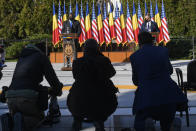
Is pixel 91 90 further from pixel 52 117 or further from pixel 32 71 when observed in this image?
pixel 52 117

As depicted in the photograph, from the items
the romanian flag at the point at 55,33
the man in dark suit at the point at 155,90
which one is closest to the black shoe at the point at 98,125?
the man in dark suit at the point at 155,90

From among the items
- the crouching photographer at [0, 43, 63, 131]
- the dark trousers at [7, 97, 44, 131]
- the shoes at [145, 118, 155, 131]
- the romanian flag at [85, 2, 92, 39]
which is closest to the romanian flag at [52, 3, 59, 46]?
the romanian flag at [85, 2, 92, 39]

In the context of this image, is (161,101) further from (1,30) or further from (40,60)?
(1,30)

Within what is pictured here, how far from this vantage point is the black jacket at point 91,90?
163 inches

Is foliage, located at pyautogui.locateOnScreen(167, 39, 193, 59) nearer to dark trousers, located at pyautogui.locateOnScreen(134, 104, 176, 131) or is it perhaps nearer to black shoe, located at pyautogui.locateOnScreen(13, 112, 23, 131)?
dark trousers, located at pyautogui.locateOnScreen(134, 104, 176, 131)

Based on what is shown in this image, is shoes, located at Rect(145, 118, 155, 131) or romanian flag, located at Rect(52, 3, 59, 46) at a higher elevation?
romanian flag, located at Rect(52, 3, 59, 46)

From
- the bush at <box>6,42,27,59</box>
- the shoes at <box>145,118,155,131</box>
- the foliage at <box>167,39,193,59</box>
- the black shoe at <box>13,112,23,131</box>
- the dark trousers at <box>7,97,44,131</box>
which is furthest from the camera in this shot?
the bush at <box>6,42,27,59</box>

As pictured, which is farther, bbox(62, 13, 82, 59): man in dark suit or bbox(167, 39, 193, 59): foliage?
bbox(167, 39, 193, 59): foliage

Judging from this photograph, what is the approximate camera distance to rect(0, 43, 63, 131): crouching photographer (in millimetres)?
4117

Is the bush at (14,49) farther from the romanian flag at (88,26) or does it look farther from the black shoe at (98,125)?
the black shoe at (98,125)

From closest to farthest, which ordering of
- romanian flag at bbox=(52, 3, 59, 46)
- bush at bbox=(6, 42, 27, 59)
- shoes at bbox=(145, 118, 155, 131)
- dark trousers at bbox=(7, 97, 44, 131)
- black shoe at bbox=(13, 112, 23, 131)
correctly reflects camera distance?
shoes at bbox=(145, 118, 155, 131)
black shoe at bbox=(13, 112, 23, 131)
dark trousers at bbox=(7, 97, 44, 131)
romanian flag at bbox=(52, 3, 59, 46)
bush at bbox=(6, 42, 27, 59)

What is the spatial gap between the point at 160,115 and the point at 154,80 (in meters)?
0.40

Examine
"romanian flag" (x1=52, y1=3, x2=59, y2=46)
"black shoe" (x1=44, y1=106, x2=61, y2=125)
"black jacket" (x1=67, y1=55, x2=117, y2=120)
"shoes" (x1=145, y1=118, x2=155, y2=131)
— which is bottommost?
"black shoe" (x1=44, y1=106, x2=61, y2=125)

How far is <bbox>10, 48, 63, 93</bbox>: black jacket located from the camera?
4.18m
